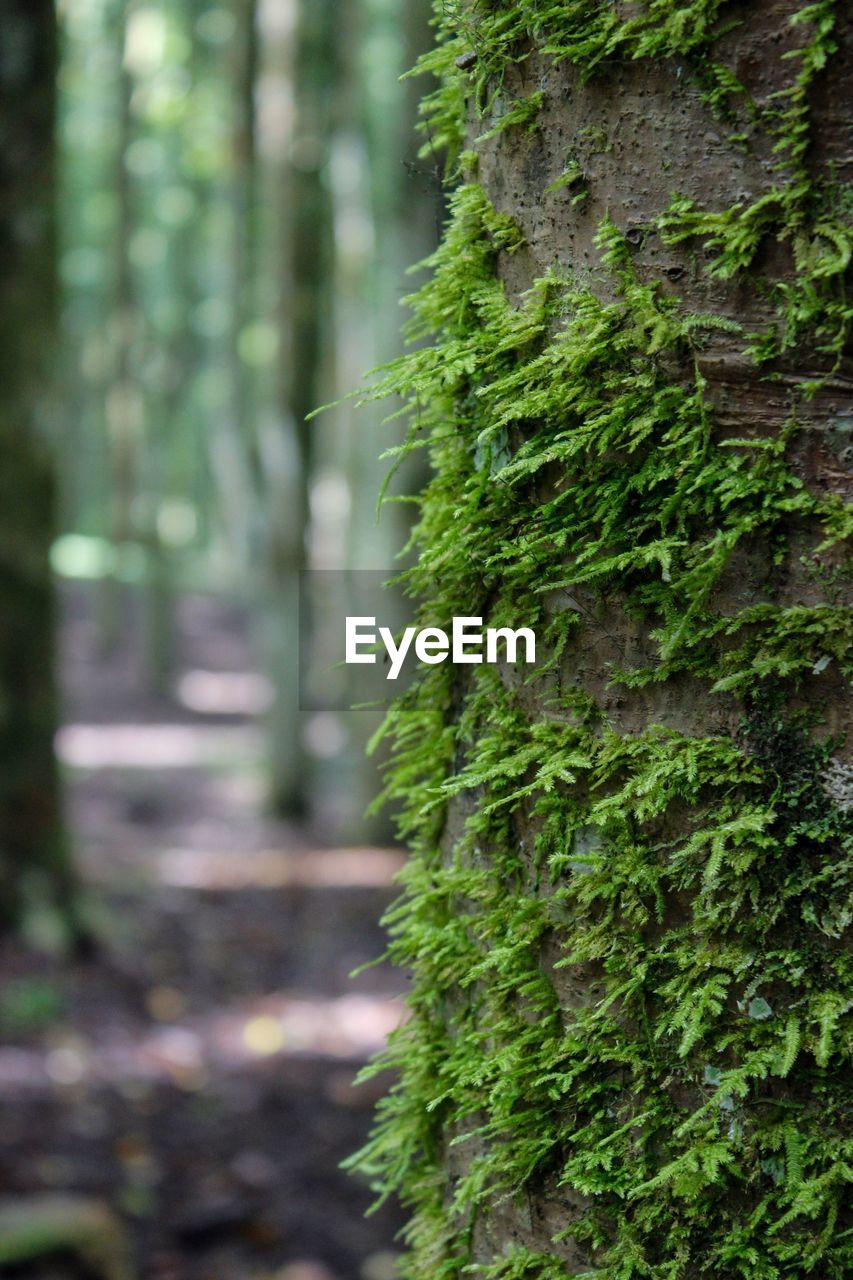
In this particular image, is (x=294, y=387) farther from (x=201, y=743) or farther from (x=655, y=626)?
(x=655, y=626)

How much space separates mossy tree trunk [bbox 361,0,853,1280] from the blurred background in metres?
0.21

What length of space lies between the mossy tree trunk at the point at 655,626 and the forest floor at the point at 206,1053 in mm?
2788

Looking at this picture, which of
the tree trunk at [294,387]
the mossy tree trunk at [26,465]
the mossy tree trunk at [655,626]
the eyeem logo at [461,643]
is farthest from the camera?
the tree trunk at [294,387]

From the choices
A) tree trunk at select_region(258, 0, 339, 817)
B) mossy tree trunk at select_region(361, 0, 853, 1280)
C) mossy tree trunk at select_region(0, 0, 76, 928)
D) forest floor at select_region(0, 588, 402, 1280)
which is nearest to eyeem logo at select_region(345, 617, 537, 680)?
mossy tree trunk at select_region(361, 0, 853, 1280)

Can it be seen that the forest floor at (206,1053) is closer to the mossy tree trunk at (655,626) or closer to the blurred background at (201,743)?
the blurred background at (201,743)

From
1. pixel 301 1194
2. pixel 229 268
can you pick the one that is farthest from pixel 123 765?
pixel 301 1194

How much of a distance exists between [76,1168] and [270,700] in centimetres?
801

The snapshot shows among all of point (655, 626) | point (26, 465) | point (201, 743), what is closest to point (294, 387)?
point (26, 465)

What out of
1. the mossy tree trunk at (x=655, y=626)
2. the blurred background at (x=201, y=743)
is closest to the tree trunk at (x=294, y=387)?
the blurred background at (x=201, y=743)

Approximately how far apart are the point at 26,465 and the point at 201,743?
1153cm

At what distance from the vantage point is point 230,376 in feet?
49.5

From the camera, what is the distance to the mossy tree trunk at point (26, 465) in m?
6.77

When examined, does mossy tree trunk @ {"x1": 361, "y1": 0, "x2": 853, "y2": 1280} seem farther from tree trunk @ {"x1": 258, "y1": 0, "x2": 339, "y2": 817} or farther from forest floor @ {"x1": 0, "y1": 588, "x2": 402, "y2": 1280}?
tree trunk @ {"x1": 258, "y1": 0, "x2": 339, "y2": 817}

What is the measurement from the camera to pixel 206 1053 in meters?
6.52
